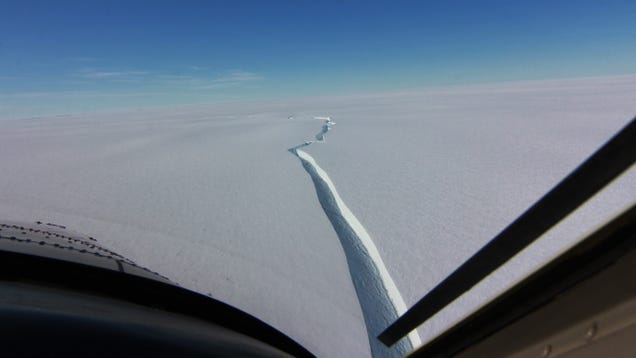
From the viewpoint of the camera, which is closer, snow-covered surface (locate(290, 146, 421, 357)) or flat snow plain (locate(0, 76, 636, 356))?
snow-covered surface (locate(290, 146, 421, 357))

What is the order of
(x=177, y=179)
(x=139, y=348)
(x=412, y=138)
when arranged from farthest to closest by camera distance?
(x=412, y=138)
(x=177, y=179)
(x=139, y=348)

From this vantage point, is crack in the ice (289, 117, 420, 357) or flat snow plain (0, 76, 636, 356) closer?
crack in the ice (289, 117, 420, 357)

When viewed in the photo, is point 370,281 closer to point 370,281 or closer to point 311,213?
point 370,281

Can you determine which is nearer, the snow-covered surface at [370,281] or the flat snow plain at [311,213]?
the snow-covered surface at [370,281]

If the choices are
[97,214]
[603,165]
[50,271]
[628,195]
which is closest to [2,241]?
[50,271]

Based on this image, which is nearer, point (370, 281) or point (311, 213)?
point (370, 281)

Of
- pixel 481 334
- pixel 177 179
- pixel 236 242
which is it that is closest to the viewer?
pixel 481 334

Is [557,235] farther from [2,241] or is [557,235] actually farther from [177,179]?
[177,179]

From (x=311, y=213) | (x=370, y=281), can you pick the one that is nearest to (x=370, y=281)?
(x=370, y=281)
